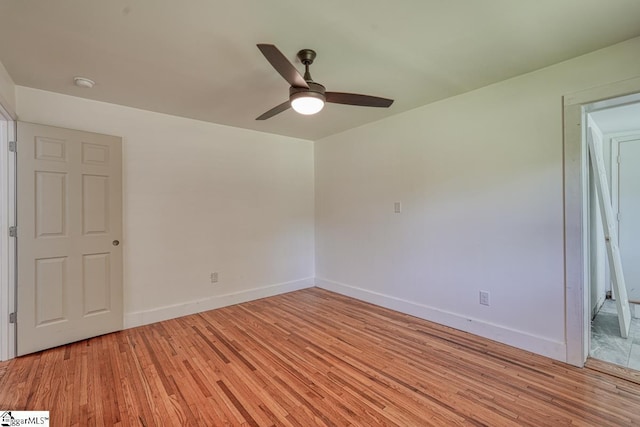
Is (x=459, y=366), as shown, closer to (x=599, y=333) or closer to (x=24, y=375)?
(x=599, y=333)

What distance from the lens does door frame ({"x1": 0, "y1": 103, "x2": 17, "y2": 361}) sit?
2496 mm

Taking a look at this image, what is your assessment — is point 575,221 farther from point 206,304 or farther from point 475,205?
point 206,304

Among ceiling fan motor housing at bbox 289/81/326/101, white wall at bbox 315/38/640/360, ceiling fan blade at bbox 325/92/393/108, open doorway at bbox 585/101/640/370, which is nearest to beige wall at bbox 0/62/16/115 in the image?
ceiling fan motor housing at bbox 289/81/326/101

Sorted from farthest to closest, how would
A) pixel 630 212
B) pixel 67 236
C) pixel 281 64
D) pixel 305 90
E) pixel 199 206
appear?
pixel 630 212, pixel 199 206, pixel 67 236, pixel 305 90, pixel 281 64

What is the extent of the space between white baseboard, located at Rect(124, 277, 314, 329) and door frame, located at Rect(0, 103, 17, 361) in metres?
0.88

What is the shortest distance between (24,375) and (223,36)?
2.92 metres

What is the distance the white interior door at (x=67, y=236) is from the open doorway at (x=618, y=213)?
16.3 feet

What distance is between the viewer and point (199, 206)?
12.2 feet

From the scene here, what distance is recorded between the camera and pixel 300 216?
15.6 feet

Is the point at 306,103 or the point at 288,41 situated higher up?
the point at 288,41

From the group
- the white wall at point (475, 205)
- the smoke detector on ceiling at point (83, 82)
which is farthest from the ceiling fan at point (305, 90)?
the smoke detector on ceiling at point (83, 82)

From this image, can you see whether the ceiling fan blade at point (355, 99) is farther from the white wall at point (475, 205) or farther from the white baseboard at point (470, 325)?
the white baseboard at point (470, 325)

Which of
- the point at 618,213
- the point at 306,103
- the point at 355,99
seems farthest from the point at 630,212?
the point at 306,103

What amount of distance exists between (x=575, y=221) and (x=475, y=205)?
2.54 ft
